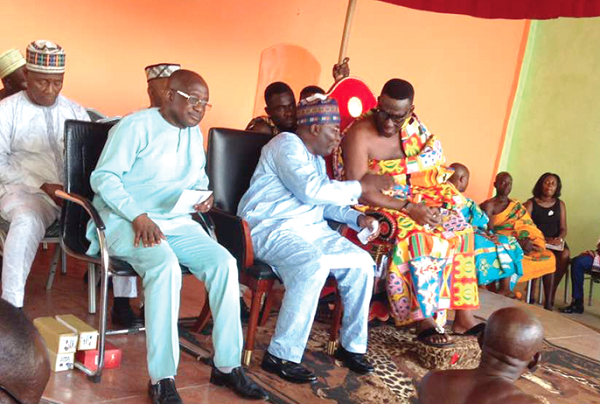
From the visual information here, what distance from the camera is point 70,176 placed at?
3391mm

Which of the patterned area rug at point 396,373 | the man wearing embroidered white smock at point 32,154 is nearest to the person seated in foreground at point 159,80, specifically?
the man wearing embroidered white smock at point 32,154

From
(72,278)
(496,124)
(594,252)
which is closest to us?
(72,278)

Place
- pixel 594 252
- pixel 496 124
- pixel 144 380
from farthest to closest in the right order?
pixel 496 124, pixel 594 252, pixel 144 380

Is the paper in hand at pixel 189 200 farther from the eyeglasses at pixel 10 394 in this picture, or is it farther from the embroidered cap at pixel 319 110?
the eyeglasses at pixel 10 394

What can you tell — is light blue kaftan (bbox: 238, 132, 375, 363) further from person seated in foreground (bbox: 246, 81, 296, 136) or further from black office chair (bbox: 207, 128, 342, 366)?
person seated in foreground (bbox: 246, 81, 296, 136)

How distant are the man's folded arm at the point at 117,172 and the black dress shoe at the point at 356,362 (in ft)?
4.32

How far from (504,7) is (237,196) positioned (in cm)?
299

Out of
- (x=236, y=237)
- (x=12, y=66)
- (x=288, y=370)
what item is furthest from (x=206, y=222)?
(x=12, y=66)

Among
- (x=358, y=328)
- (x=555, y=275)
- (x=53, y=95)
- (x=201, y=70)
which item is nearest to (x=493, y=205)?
(x=555, y=275)

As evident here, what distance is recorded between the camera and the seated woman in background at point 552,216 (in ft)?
23.4

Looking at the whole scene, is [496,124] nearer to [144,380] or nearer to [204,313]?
[204,313]

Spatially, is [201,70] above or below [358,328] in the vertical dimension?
above

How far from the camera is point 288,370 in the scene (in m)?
3.34

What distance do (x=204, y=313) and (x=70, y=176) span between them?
101 centimetres
